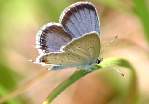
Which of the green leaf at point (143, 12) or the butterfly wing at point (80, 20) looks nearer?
the butterfly wing at point (80, 20)

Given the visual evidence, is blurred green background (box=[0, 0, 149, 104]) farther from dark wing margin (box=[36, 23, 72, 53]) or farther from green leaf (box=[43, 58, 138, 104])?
dark wing margin (box=[36, 23, 72, 53])

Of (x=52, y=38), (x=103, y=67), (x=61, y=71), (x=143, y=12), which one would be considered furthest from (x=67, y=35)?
(x=61, y=71)

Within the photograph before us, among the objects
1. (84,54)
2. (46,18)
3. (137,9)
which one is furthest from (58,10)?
(84,54)

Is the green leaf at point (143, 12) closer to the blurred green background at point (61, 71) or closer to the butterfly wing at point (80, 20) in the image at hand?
the blurred green background at point (61, 71)

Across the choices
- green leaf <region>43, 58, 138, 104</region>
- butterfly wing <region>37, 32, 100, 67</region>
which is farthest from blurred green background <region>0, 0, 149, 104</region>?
butterfly wing <region>37, 32, 100, 67</region>

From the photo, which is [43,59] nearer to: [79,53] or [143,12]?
[79,53]

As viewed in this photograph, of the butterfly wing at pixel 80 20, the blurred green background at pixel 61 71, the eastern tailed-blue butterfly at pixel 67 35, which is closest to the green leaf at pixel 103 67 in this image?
the eastern tailed-blue butterfly at pixel 67 35
